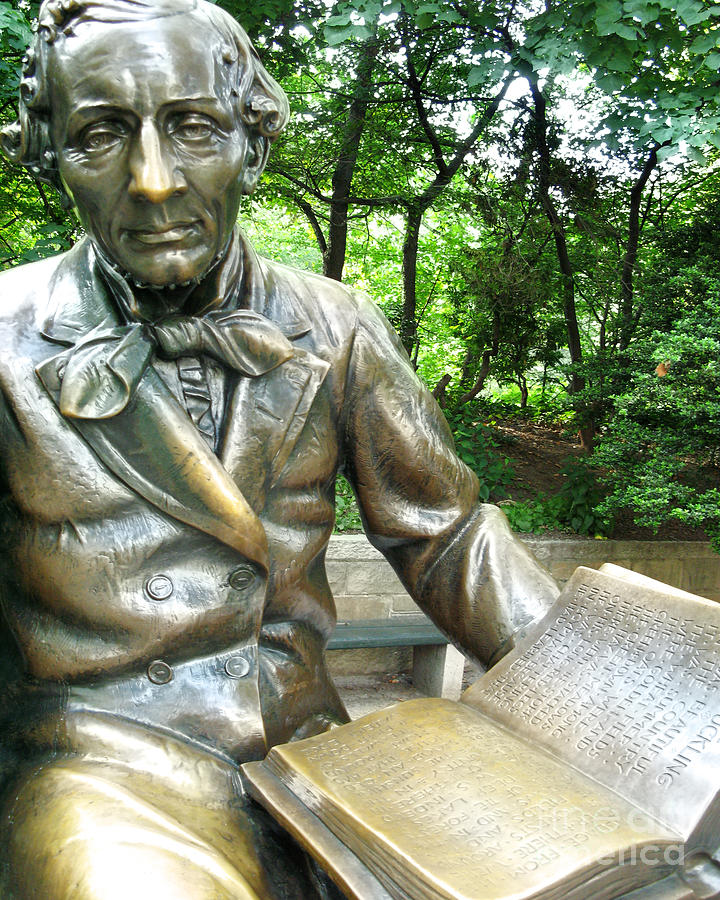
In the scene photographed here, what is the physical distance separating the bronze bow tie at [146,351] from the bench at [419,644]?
2.98 metres

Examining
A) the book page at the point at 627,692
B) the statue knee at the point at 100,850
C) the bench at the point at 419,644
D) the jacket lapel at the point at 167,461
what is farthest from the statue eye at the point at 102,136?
the bench at the point at 419,644

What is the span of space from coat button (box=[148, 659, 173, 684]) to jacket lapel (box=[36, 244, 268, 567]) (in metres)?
0.24

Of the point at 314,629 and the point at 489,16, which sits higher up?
the point at 489,16

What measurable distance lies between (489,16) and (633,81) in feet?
3.61

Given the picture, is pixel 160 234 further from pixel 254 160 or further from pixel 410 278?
pixel 410 278

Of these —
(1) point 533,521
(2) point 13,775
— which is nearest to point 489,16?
(1) point 533,521

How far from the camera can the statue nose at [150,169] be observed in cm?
133

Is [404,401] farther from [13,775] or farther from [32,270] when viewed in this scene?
[13,775]

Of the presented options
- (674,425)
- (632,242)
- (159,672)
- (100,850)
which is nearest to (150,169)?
(159,672)

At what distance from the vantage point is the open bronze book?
1.14m

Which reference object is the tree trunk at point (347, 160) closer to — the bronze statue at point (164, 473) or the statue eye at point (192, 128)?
the bronze statue at point (164, 473)

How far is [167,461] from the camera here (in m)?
1.50

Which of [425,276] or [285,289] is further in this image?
[425,276]

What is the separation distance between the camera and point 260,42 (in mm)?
6176
